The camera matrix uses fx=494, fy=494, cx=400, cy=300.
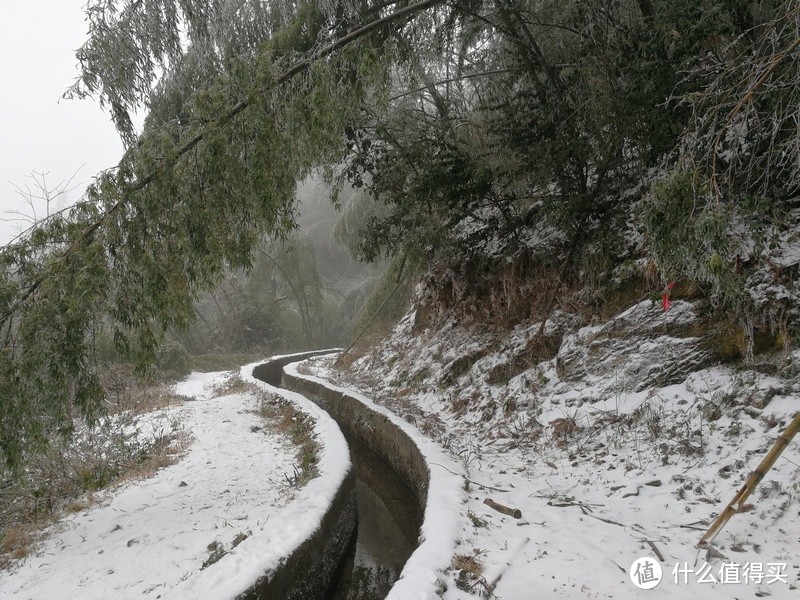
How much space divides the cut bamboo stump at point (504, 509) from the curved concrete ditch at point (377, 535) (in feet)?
3.72

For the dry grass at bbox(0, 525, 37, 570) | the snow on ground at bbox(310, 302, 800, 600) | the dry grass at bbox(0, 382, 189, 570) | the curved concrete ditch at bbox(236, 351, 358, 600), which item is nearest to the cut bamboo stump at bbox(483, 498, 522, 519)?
the snow on ground at bbox(310, 302, 800, 600)

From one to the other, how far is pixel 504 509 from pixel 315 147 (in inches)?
165

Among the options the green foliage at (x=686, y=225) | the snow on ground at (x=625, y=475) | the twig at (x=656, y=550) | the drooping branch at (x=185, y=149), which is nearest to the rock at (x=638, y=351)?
the snow on ground at (x=625, y=475)

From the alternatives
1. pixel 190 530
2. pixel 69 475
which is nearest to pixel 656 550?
pixel 190 530

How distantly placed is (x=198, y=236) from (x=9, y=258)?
174 cm

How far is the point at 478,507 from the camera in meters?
4.55

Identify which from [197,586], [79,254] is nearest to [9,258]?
[79,254]

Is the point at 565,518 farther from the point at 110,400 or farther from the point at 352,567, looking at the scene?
the point at 110,400

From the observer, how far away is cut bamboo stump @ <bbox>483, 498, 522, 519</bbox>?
4.28 meters

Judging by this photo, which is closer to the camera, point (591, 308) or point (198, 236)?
point (198, 236)

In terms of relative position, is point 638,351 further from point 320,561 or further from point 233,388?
point 233,388

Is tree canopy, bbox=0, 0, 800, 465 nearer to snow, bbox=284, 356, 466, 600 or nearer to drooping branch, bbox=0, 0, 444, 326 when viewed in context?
drooping branch, bbox=0, 0, 444, 326

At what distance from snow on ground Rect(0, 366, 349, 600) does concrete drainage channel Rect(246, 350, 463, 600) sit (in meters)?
0.32

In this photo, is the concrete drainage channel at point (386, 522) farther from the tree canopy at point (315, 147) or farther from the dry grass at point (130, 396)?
the dry grass at point (130, 396)
